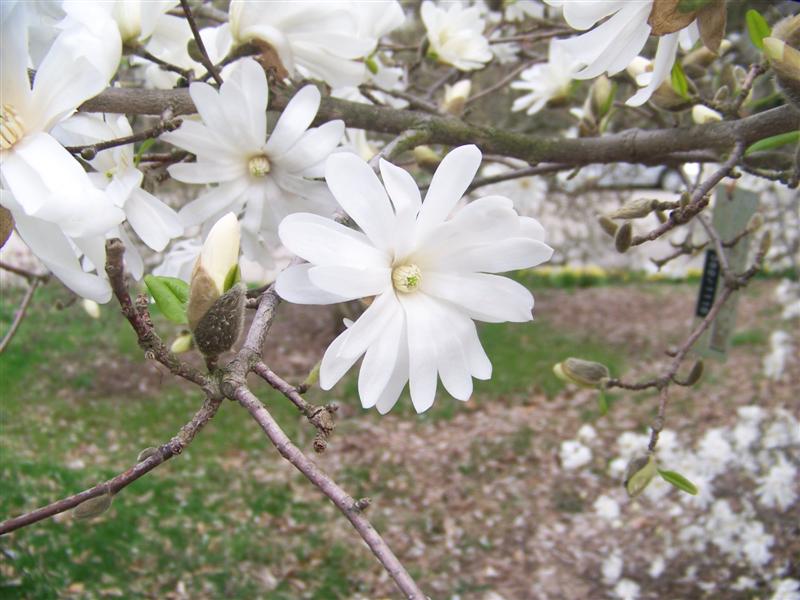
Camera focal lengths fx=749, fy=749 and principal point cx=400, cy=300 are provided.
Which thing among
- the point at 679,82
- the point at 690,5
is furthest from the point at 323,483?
the point at 679,82

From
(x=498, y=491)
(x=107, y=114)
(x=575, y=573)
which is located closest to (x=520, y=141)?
(x=107, y=114)

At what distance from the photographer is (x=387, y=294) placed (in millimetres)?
573

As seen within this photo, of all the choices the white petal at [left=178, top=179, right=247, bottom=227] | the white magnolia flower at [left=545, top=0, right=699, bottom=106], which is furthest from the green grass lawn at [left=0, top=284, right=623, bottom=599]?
the white magnolia flower at [left=545, top=0, right=699, bottom=106]

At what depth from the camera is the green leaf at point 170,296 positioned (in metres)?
0.62

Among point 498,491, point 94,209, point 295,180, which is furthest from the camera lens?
point 498,491

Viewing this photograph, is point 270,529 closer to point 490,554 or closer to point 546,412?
point 490,554

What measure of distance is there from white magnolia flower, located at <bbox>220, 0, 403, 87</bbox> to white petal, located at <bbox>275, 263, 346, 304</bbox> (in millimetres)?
295

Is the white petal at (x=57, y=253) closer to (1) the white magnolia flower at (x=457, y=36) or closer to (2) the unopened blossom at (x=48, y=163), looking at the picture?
(2) the unopened blossom at (x=48, y=163)

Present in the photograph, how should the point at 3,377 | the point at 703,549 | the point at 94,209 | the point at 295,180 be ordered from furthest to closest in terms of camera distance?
the point at 3,377 → the point at 703,549 → the point at 295,180 → the point at 94,209

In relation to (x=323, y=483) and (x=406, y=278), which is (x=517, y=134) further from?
(x=323, y=483)

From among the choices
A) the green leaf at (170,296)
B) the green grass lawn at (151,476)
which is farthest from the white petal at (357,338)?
the green grass lawn at (151,476)

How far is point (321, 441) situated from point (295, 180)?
1.05ft

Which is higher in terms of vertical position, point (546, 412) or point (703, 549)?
point (546, 412)

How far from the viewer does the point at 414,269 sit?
591 mm
